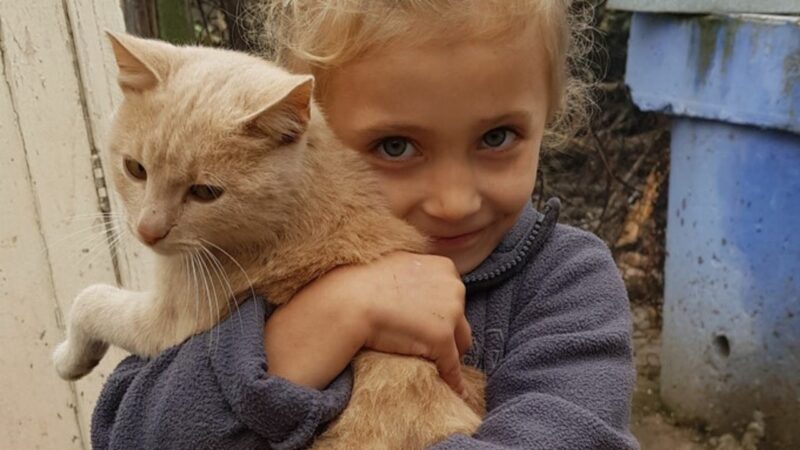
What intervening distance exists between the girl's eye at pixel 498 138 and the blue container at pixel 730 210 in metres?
1.90

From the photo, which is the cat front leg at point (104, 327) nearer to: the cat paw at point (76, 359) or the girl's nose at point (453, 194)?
the cat paw at point (76, 359)

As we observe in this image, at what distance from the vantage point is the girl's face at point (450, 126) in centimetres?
157

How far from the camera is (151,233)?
147 cm

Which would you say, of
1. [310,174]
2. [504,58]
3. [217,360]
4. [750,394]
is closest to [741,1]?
[750,394]

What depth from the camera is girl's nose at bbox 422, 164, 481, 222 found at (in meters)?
1.62

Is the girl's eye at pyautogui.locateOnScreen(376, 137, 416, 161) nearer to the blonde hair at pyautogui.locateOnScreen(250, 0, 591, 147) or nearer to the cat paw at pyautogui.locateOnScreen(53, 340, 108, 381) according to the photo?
the blonde hair at pyautogui.locateOnScreen(250, 0, 591, 147)

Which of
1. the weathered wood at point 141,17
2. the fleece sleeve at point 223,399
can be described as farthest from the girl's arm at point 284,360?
the weathered wood at point 141,17

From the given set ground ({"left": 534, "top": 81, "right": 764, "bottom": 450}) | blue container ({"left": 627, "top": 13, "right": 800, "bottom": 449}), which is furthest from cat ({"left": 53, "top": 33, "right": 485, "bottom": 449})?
ground ({"left": 534, "top": 81, "right": 764, "bottom": 450})

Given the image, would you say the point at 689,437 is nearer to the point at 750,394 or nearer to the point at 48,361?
the point at 750,394

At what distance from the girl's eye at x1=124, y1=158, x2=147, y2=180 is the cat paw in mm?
425

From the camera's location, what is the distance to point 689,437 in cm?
379

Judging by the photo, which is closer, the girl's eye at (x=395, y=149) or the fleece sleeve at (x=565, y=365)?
Result: the fleece sleeve at (x=565, y=365)

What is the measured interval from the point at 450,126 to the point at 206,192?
17.2 inches

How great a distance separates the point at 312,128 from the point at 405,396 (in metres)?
0.50
